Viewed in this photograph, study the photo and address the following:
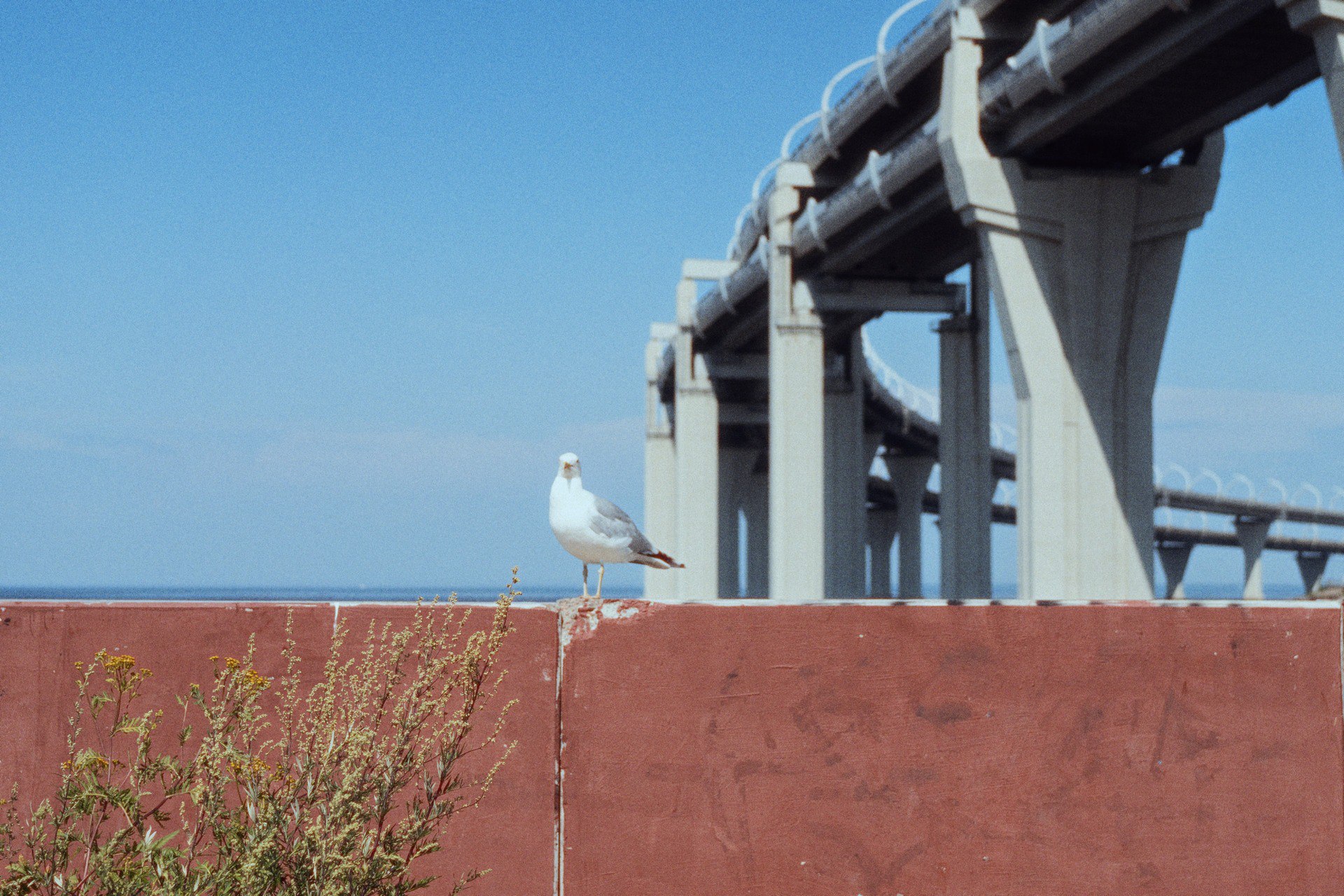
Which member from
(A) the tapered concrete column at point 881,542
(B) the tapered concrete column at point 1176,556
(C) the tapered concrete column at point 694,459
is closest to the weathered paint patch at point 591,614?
(C) the tapered concrete column at point 694,459

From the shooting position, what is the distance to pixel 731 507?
59969mm

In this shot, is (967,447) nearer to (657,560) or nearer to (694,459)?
(694,459)

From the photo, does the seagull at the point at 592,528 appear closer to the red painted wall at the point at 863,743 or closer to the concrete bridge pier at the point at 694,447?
the red painted wall at the point at 863,743

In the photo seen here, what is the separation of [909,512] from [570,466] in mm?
63228

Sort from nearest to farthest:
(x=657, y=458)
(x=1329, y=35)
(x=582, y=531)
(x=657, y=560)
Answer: (x=582, y=531), (x=657, y=560), (x=1329, y=35), (x=657, y=458)

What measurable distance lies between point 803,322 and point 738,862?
27801 mm

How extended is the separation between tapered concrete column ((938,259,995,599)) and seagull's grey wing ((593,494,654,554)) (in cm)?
2641

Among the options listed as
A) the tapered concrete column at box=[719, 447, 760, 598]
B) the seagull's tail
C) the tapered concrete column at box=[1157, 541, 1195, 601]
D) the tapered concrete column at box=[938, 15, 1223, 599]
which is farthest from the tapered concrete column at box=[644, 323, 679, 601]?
the tapered concrete column at box=[1157, 541, 1195, 601]

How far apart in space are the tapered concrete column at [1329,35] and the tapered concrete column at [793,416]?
1811 cm

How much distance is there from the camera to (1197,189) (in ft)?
73.5

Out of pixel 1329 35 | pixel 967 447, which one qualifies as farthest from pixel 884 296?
pixel 1329 35

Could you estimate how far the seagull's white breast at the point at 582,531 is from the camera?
5.20m

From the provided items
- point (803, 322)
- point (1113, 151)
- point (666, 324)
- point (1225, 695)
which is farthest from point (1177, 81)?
point (666, 324)

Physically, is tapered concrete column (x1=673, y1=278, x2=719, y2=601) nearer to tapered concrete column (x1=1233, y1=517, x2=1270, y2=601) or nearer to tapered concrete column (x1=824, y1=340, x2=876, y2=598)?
tapered concrete column (x1=824, y1=340, x2=876, y2=598)
